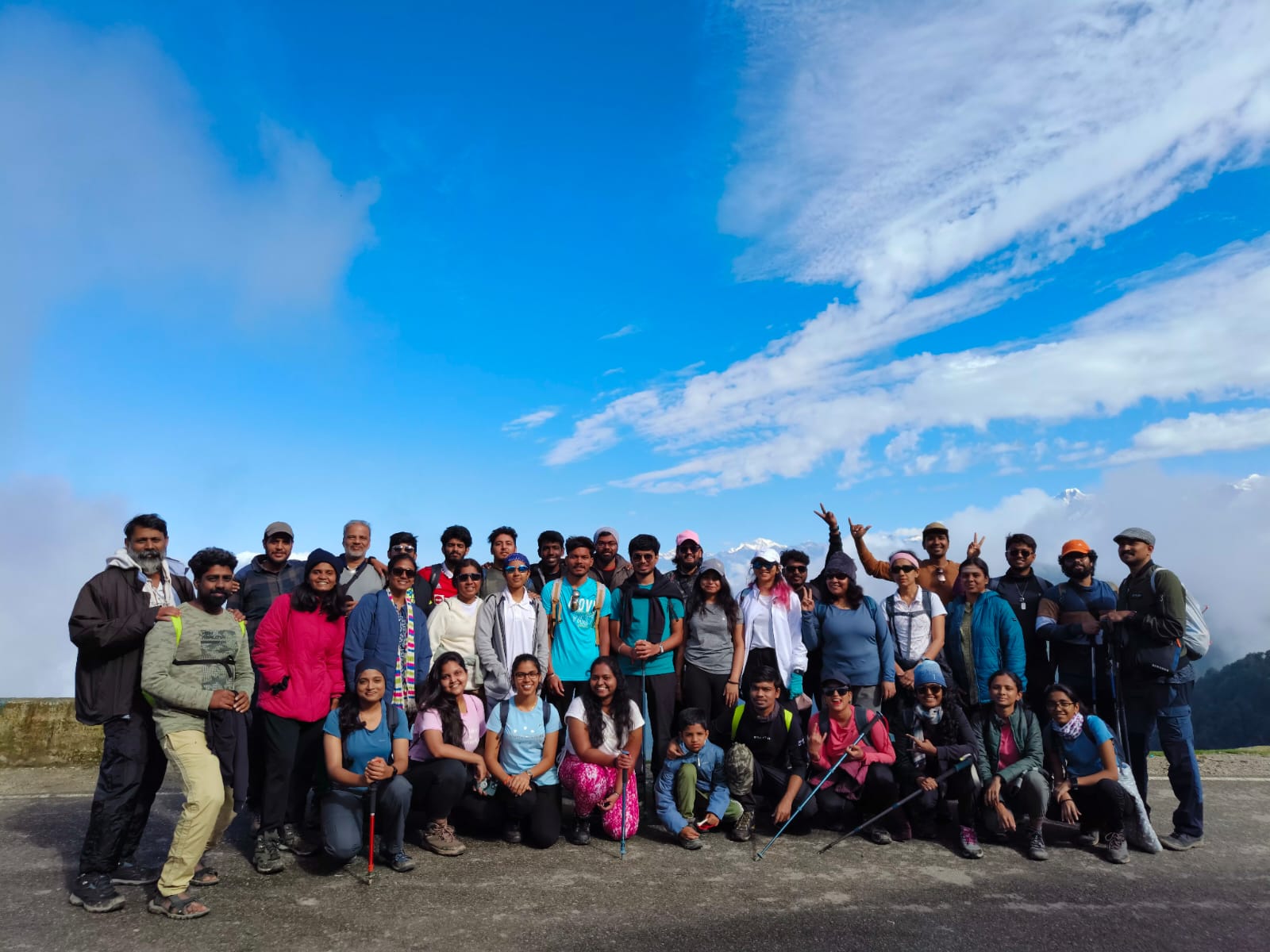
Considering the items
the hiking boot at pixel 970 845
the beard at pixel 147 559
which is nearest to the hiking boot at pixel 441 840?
the beard at pixel 147 559

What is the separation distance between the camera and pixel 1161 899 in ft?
18.0

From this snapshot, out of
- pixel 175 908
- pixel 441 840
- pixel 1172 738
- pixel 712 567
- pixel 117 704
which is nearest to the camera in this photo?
pixel 175 908

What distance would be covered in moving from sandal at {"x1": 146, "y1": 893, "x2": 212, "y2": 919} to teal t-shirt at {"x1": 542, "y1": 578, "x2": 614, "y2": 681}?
318cm

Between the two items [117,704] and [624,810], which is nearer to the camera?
[117,704]

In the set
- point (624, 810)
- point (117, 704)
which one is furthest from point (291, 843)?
point (624, 810)

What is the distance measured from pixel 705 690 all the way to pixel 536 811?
1.83 metres

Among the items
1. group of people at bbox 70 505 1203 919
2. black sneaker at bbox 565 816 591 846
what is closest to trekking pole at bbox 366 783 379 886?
group of people at bbox 70 505 1203 919

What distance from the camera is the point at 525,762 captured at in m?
6.51

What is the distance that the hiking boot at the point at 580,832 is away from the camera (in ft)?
21.2

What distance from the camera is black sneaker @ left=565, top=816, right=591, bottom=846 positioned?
6469 millimetres

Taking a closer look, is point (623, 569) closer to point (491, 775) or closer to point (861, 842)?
point (491, 775)

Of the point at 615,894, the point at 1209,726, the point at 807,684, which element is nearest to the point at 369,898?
the point at 615,894

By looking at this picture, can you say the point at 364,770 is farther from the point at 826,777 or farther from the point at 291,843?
the point at 826,777

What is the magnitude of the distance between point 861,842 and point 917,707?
1188 millimetres
